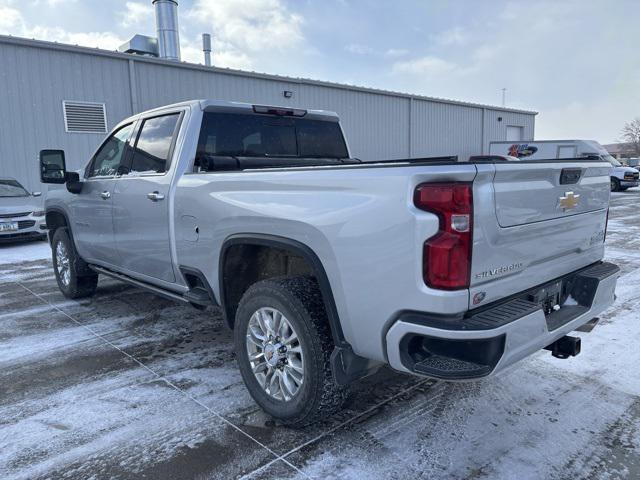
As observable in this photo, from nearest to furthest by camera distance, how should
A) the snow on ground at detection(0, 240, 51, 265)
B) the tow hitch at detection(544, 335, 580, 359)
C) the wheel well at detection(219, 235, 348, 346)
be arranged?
the tow hitch at detection(544, 335, 580, 359)
the wheel well at detection(219, 235, 348, 346)
the snow on ground at detection(0, 240, 51, 265)

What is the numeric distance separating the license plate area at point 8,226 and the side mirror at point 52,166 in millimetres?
6127

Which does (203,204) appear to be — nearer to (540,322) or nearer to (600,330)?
(540,322)

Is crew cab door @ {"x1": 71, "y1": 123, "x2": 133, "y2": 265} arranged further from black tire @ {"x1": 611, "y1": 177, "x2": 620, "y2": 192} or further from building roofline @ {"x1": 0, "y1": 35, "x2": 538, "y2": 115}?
black tire @ {"x1": 611, "y1": 177, "x2": 620, "y2": 192}

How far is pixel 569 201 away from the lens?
279cm

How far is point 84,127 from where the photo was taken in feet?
44.1

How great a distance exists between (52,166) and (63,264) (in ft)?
4.73

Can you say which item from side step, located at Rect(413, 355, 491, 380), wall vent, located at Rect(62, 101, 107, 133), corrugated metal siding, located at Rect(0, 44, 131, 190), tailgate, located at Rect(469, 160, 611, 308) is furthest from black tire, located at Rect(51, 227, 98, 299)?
wall vent, located at Rect(62, 101, 107, 133)

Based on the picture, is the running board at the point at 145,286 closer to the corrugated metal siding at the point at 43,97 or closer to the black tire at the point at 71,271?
the black tire at the point at 71,271

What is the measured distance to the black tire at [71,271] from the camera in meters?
5.66

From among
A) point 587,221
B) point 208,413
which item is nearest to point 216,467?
point 208,413

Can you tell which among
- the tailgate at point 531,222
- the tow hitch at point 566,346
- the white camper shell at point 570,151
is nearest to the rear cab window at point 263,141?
the tailgate at point 531,222

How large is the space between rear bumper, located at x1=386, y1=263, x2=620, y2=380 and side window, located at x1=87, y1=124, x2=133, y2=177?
3485mm

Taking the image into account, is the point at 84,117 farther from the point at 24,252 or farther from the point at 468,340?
the point at 468,340

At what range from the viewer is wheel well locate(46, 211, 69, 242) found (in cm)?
595
